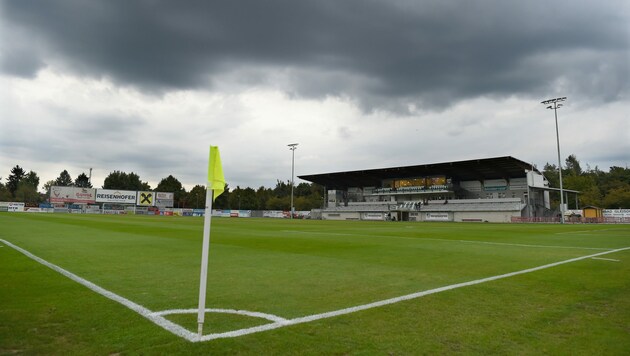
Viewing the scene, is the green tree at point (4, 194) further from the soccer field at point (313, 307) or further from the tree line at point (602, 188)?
the tree line at point (602, 188)

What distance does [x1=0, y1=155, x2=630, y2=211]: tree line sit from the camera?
105512 mm

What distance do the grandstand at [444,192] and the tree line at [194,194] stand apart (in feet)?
144

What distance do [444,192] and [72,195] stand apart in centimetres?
9161

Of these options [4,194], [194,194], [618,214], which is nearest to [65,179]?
[4,194]

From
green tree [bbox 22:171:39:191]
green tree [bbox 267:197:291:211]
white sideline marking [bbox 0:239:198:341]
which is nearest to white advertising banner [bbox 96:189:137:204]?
green tree [bbox 267:197:291:211]

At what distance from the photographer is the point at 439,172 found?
8456 cm

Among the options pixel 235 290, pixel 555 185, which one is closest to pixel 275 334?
pixel 235 290

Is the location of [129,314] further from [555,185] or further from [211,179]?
[555,185]

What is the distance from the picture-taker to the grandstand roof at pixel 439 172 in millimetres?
73000

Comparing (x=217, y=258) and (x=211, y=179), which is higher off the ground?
(x=211, y=179)

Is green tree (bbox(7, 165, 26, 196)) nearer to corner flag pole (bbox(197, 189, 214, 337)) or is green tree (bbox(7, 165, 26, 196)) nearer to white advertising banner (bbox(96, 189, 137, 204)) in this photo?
white advertising banner (bbox(96, 189, 137, 204))

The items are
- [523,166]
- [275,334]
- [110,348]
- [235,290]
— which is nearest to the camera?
[110,348]

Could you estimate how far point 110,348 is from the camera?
409 centimetres

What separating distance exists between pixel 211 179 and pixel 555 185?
143 m
